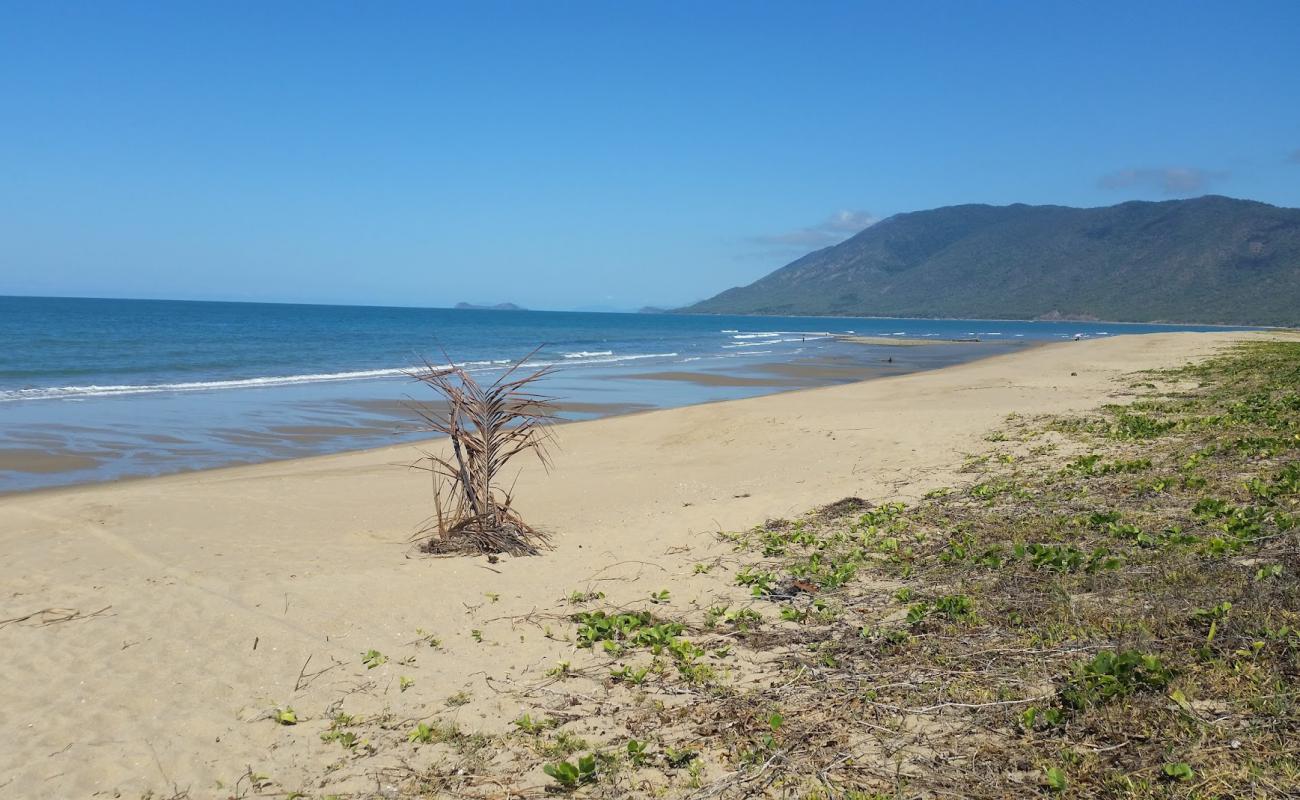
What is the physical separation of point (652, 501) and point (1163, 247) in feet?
647

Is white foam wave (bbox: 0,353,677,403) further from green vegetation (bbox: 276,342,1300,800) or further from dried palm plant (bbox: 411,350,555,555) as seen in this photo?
green vegetation (bbox: 276,342,1300,800)

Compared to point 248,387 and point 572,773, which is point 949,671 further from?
point 248,387

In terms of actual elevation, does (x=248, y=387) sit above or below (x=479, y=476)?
below

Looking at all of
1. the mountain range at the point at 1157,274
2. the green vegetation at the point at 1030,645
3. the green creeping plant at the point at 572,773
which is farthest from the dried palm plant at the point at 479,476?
the mountain range at the point at 1157,274

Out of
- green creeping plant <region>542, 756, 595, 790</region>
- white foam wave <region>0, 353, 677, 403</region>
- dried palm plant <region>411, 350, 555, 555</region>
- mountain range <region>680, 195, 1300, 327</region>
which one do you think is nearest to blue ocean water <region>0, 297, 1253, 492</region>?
white foam wave <region>0, 353, 677, 403</region>

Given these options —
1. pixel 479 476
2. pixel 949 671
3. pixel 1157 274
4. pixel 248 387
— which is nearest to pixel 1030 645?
pixel 949 671

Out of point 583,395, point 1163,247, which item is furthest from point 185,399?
point 1163,247

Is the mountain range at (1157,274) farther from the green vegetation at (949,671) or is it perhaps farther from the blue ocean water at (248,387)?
the green vegetation at (949,671)

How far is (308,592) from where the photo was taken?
6.04m

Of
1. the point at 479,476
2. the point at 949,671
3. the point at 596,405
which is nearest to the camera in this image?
the point at 949,671

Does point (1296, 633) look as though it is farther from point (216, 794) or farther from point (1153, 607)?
point (216, 794)

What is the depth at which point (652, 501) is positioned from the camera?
9.28m

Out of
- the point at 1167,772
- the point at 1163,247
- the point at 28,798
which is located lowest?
the point at 28,798

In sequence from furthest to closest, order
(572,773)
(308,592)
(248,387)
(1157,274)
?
1. (1157,274)
2. (248,387)
3. (308,592)
4. (572,773)
